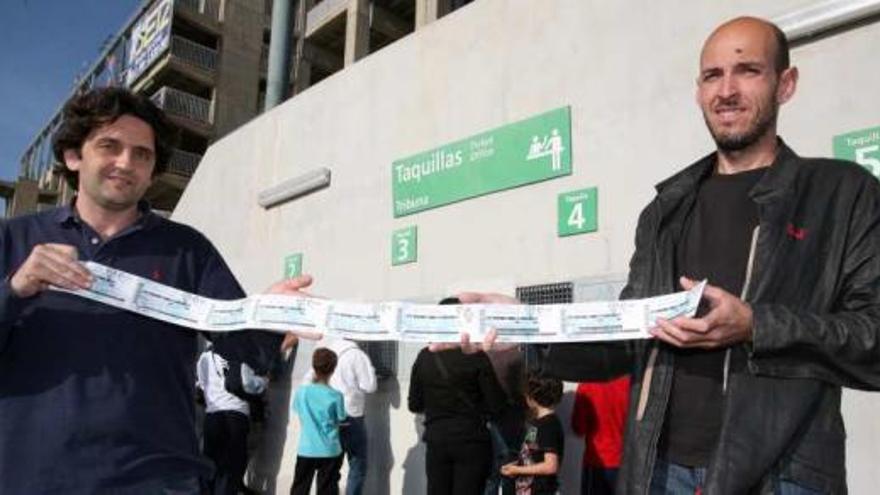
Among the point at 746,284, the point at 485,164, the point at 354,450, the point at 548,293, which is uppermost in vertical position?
the point at 485,164

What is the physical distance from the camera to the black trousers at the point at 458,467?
201 inches

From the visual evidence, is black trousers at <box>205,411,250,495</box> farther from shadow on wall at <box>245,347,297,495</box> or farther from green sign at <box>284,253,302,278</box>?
green sign at <box>284,253,302,278</box>

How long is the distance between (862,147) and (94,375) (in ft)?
14.1

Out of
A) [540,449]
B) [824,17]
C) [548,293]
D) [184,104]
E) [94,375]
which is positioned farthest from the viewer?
[184,104]

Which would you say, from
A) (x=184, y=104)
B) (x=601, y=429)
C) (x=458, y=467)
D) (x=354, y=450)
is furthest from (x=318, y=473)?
(x=184, y=104)

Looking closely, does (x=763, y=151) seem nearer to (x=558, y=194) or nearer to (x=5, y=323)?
(x=5, y=323)

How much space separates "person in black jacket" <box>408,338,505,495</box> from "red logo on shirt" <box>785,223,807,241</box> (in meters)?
3.51

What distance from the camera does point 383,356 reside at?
7.39 m

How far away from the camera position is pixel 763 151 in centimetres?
192

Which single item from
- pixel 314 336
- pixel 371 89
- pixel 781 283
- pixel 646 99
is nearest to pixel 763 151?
pixel 781 283

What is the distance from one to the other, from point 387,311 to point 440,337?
20 cm

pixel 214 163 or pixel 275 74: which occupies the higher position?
pixel 275 74

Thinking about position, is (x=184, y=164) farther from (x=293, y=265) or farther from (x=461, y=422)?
(x=461, y=422)

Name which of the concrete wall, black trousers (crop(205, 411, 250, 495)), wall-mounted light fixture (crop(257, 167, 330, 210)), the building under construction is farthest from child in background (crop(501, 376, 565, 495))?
the building under construction
